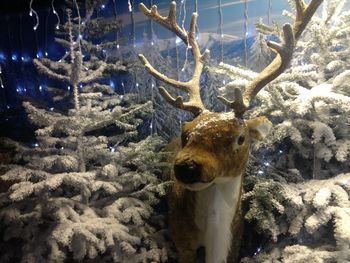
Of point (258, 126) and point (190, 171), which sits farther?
point (258, 126)

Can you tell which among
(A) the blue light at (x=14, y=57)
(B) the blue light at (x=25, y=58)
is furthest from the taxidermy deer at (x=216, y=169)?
(A) the blue light at (x=14, y=57)

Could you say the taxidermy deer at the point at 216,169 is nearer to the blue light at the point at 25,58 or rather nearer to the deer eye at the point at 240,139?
the deer eye at the point at 240,139

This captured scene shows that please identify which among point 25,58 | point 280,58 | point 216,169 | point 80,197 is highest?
point 280,58

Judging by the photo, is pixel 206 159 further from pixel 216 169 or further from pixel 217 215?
pixel 217 215

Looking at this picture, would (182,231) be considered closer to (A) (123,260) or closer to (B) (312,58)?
(A) (123,260)

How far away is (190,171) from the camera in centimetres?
170

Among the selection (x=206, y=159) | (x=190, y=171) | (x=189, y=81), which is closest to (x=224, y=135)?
(x=206, y=159)

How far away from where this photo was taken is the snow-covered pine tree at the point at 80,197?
2072mm

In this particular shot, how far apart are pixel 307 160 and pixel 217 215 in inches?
39.1

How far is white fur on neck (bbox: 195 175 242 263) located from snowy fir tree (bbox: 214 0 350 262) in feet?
0.72

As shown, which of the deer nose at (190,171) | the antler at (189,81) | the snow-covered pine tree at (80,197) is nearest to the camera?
the deer nose at (190,171)

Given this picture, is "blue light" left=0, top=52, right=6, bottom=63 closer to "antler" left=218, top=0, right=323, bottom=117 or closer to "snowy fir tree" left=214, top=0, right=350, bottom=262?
"snowy fir tree" left=214, top=0, right=350, bottom=262

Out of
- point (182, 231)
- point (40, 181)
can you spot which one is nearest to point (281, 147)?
point (182, 231)

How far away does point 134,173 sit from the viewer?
8.38 feet
